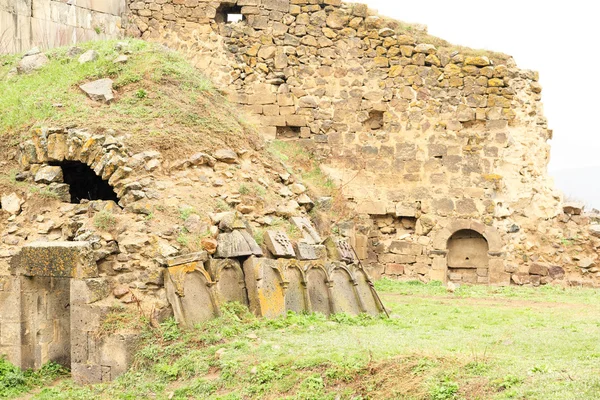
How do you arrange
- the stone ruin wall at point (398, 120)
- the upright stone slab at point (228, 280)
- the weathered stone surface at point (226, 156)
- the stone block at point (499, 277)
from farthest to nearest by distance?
the stone ruin wall at point (398, 120) < the stone block at point (499, 277) < the weathered stone surface at point (226, 156) < the upright stone slab at point (228, 280)

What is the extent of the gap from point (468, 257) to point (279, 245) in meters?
6.61

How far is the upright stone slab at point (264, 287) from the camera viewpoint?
33.0ft

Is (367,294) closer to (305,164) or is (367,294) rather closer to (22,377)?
(22,377)

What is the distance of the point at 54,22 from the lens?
56.7 feet

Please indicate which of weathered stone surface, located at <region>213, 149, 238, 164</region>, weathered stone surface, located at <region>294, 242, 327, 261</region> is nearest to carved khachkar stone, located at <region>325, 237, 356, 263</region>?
weathered stone surface, located at <region>294, 242, 327, 261</region>

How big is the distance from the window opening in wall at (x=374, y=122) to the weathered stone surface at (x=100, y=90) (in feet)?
20.1

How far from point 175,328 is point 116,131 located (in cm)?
335

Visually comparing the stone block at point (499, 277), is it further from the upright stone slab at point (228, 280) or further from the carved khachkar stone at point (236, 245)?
the upright stone slab at point (228, 280)

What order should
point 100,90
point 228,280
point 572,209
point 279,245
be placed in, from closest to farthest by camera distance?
point 228,280, point 279,245, point 100,90, point 572,209

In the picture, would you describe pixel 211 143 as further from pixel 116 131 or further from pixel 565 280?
pixel 565 280

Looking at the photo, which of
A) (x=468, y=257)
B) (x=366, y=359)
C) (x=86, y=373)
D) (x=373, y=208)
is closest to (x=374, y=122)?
(x=373, y=208)

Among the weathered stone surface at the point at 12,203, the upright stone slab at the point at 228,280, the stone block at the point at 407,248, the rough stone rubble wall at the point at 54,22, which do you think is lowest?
the upright stone slab at the point at 228,280

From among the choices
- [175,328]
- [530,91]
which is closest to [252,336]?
[175,328]

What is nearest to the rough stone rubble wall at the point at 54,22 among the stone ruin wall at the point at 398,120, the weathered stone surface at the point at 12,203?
the stone ruin wall at the point at 398,120
